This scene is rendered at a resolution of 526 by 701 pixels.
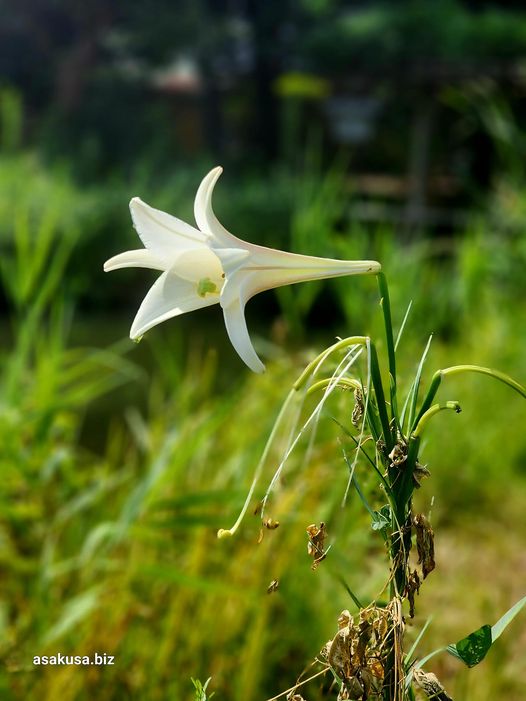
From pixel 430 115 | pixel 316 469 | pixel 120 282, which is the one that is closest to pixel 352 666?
pixel 316 469

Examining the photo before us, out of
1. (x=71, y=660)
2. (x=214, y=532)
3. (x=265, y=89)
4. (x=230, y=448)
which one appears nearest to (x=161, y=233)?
(x=71, y=660)

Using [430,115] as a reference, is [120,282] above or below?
below

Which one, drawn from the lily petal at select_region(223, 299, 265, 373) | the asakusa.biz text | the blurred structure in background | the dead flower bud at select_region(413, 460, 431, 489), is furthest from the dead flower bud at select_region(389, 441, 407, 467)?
the blurred structure in background

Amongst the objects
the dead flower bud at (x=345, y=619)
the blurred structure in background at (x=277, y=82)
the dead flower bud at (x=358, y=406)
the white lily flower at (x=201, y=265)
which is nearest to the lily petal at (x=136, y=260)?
the white lily flower at (x=201, y=265)

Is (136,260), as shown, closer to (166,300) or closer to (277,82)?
(166,300)

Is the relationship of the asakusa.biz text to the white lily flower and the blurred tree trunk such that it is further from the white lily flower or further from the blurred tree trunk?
the blurred tree trunk

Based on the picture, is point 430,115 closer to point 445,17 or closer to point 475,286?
point 445,17
